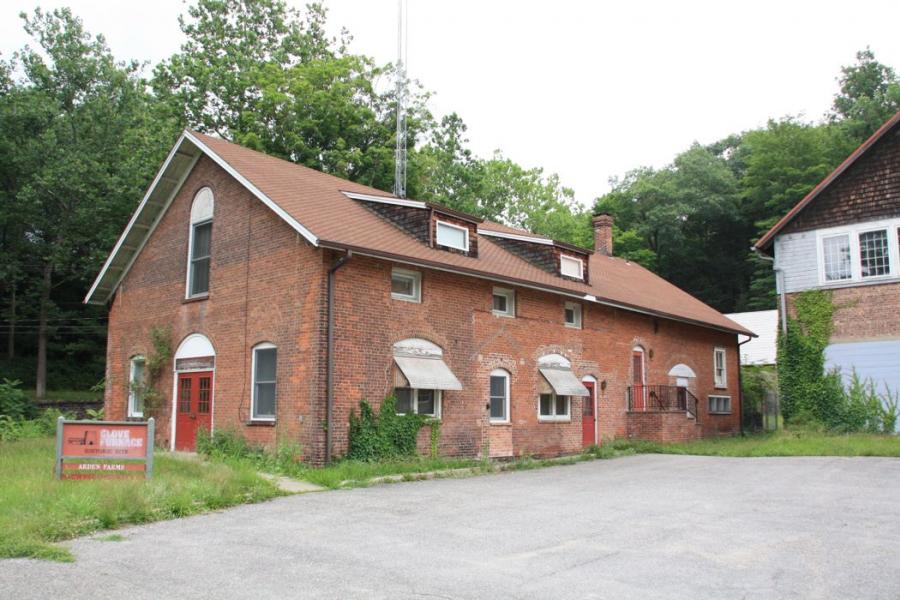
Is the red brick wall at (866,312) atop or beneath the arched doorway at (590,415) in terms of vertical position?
atop

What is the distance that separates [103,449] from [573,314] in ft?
46.1

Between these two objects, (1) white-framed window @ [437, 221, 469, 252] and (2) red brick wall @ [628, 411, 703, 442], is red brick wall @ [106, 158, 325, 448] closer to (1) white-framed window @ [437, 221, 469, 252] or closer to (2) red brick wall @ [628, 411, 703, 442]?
(1) white-framed window @ [437, 221, 469, 252]

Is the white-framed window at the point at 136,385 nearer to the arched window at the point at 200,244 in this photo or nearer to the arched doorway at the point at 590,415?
the arched window at the point at 200,244

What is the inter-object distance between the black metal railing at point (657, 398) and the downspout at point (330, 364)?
11.8 metres

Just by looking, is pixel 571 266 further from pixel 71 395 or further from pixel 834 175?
pixel 71 395

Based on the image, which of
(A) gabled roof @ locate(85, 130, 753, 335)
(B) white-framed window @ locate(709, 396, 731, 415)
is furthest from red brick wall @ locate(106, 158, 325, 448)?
(B) white-framed window @ locate(709, 396, 731, 415)

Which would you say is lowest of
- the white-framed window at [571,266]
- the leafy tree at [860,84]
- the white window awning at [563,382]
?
the white window awning at [563,382]

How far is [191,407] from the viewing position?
63.1ft

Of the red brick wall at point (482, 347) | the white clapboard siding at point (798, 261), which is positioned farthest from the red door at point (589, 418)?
the white clapboard siding at point (798, 261)

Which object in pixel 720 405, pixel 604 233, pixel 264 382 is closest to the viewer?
pixel 264 382

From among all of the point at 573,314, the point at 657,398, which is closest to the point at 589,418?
the point at 573,314

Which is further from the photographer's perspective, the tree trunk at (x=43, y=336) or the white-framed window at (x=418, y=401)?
the tree trunk at (x=43, y=336)

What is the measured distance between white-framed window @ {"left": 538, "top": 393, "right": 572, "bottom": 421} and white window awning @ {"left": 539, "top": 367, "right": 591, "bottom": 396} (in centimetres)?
55

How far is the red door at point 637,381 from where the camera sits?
981 inches
